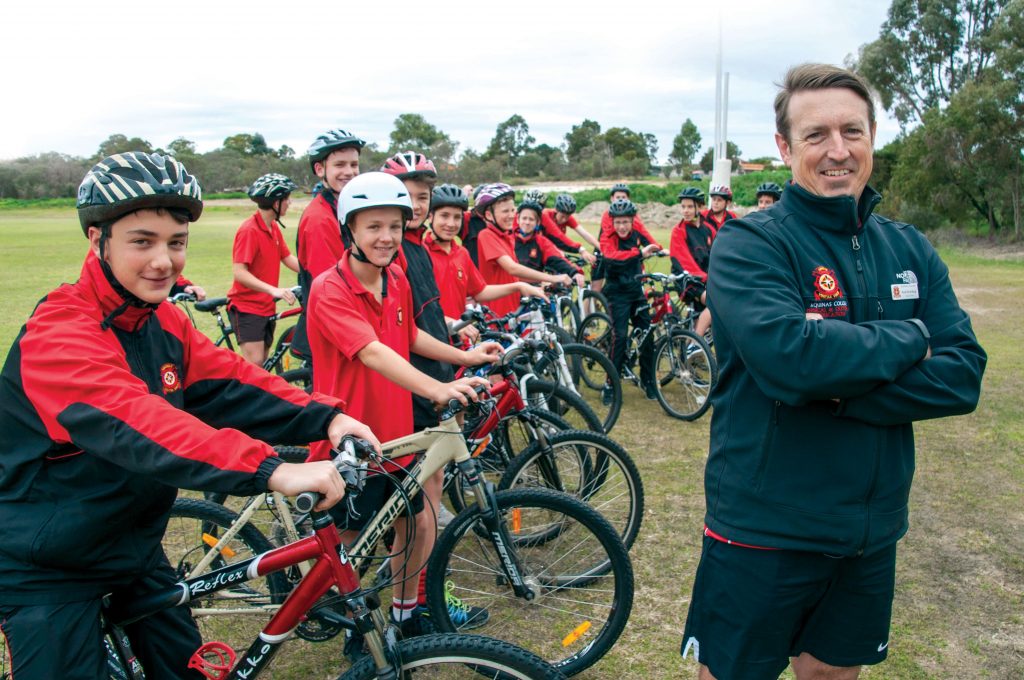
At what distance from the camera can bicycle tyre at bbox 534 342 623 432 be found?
6.42 metres

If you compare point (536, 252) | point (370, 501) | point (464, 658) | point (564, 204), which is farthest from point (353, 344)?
point (564, 204)

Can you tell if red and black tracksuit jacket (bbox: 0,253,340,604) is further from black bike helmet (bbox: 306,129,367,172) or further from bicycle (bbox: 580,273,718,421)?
bicycle (bbox: 580,273,718,421)

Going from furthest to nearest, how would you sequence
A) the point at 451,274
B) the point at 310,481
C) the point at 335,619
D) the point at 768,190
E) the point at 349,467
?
1. the point at 768,190
2. the point at 451,274
3. the point at 335,619
4. the point at 349,467
5. the point at 310,481

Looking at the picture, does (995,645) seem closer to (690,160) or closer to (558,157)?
(558,157)

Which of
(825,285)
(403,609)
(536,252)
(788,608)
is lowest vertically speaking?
(403,609)

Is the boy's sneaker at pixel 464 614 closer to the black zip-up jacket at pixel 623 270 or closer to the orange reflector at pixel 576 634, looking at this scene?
the orange reflector at pixel 576 634

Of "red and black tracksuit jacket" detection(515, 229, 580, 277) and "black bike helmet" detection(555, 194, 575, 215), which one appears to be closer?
"red and black tracksuit jacket" detection(515, 229, 580, 277)

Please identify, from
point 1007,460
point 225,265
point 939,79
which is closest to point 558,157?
point 939,79

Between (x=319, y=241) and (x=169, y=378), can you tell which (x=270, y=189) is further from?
(x=169, y=378)

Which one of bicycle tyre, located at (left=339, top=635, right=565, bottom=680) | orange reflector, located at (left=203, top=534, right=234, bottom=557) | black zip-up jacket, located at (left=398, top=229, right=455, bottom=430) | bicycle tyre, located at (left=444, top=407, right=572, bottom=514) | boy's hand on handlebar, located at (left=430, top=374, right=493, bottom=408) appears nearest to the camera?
bicycle tyre, located at (left=339, top=635, right=565, bottom=680)

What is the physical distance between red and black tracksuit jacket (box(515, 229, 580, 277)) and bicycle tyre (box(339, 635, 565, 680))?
278 inches

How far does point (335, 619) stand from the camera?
2707mm

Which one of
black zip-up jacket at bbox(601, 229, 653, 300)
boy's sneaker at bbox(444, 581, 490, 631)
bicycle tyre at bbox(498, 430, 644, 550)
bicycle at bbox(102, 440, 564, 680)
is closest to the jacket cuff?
bicycle at bbox(102, 440, 564, 680)

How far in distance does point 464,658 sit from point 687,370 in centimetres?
581
